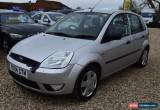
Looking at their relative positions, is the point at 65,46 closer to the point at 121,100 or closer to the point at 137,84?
the point at 121,100

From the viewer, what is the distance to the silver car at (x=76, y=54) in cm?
451

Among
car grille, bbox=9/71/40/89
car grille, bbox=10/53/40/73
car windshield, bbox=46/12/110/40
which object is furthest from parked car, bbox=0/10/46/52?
car grille, bbox=9/71/40/89

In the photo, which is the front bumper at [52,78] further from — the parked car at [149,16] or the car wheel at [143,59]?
the parked car at [149,16]

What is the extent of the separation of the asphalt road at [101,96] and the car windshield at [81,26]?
1168mm

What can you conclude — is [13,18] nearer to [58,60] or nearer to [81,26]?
[81,26]

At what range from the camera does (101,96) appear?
17.4 ft

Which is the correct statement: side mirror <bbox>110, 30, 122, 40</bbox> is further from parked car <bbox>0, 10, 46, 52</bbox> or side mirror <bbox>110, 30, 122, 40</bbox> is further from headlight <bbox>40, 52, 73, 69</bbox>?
parked car <bbox>0, 10, 46, 52</bbox>

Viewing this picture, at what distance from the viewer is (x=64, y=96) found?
5156 millimetres

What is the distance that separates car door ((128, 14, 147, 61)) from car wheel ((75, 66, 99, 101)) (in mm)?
1718

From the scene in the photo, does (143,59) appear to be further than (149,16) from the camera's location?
No

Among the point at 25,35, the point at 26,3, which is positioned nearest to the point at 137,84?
the point at 25,35

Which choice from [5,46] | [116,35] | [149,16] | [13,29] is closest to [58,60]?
[116,35]

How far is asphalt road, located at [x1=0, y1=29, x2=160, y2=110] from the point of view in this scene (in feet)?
15.7

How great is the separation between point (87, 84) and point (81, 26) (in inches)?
51.0
